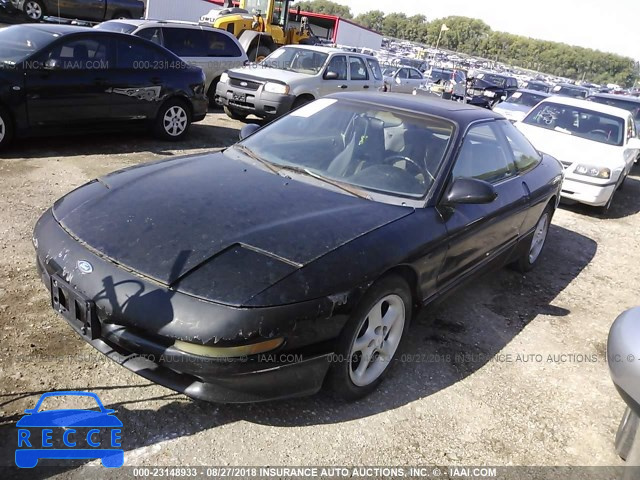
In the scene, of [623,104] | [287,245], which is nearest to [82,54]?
[287,245]

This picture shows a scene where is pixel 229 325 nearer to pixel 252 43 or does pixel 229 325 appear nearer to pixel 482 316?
pixel 482 316

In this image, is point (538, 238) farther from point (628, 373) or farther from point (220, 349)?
point (220, 349)

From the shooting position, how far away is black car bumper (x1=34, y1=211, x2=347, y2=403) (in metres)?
2.28

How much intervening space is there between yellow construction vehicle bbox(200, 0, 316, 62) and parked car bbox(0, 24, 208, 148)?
23.9 feet

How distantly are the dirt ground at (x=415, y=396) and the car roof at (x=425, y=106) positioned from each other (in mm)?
1427

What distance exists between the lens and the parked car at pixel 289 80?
10.2m

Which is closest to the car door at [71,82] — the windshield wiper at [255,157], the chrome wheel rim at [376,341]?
the windshield wiper at [255,157]

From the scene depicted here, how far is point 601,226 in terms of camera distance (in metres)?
7.77

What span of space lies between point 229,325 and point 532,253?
3.96 metres

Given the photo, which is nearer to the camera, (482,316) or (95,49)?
(482,316)

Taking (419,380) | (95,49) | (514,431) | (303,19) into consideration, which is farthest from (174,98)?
(303,19)

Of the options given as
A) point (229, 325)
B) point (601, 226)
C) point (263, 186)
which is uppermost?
point (263, 186)

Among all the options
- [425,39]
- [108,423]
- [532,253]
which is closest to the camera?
[108,423]

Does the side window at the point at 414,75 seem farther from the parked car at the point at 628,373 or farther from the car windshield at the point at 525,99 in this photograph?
the parked car at the point at 628,373
